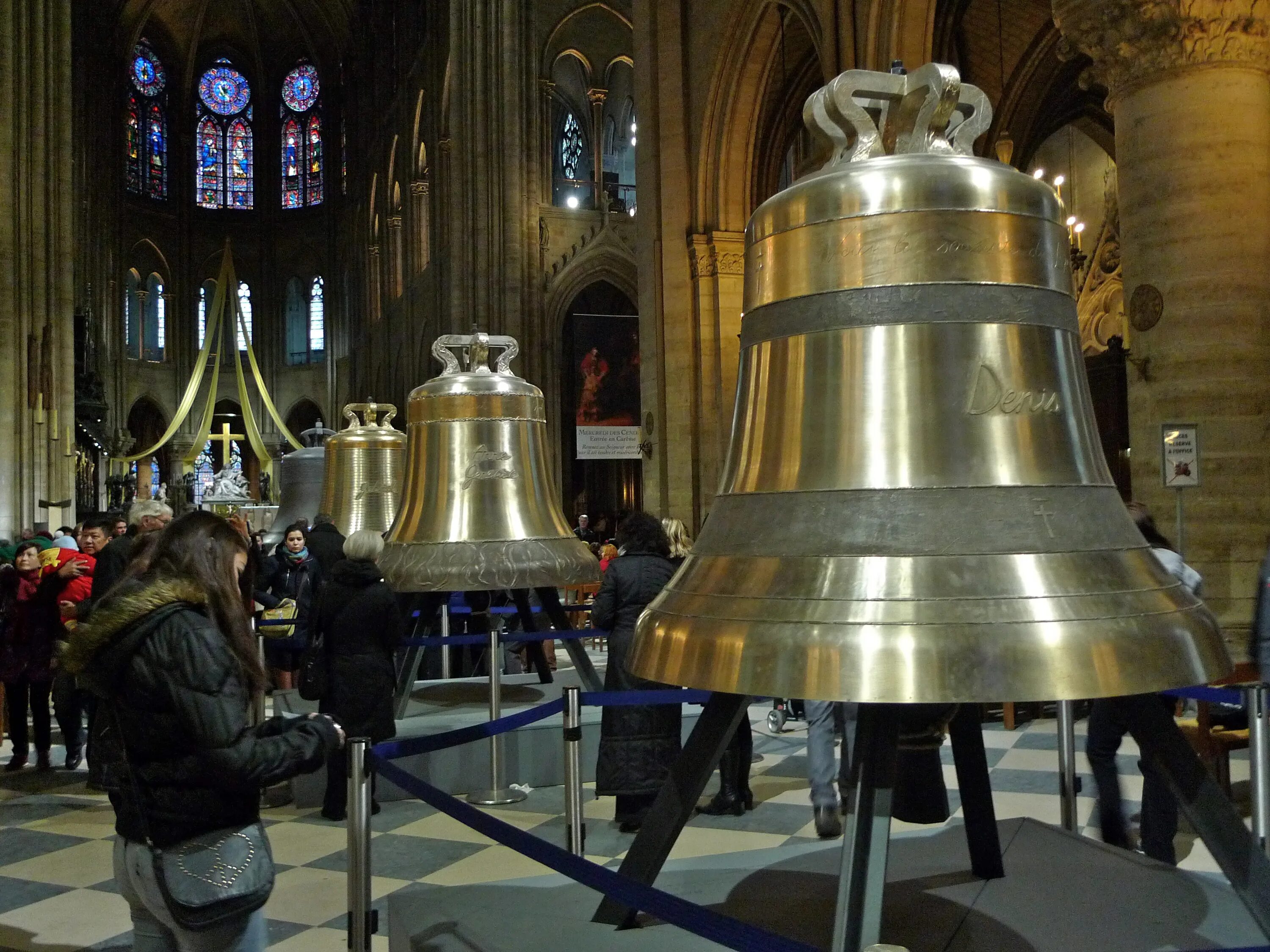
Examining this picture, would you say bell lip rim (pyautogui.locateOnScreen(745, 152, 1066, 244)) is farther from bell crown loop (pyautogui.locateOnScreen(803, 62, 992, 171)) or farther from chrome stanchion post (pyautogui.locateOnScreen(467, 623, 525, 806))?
chrome stanchion post (pyautogui.locateOnScreen(467, 623, 525, 806))

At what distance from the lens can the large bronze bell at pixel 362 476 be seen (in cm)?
819

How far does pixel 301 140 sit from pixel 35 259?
28.9 metres

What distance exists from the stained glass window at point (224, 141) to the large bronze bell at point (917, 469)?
163ft

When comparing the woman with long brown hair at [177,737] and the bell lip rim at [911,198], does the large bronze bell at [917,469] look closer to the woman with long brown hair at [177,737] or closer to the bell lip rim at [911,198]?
the bell lip rim at [911,198]

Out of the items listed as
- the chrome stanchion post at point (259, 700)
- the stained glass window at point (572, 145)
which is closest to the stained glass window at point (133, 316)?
Answer: the stained glass window at point (572, 145)

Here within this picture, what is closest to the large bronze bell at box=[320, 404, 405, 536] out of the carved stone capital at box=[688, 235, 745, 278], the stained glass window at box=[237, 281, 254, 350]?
the carved stone capital at box=[688, 235, 745, 278]

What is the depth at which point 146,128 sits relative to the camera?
47.1 metres

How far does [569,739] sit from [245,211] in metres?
48.5

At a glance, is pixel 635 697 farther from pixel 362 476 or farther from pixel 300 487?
pixel 300 487

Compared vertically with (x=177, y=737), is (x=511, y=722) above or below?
below

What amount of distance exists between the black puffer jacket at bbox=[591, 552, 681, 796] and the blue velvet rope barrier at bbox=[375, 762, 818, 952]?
8.73 feet

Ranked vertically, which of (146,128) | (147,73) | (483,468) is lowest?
(483,468)

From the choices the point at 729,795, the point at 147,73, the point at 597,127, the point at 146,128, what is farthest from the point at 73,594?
the point at 147,73

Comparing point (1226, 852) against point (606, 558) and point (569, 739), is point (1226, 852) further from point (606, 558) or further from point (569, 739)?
point (606, 558)
